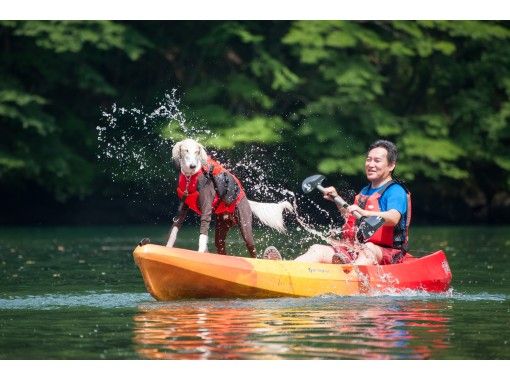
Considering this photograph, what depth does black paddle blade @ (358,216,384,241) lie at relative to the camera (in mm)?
10555

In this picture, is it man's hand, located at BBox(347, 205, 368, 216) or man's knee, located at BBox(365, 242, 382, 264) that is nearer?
man's hand, located at BBox(347, 205, 368, 216)

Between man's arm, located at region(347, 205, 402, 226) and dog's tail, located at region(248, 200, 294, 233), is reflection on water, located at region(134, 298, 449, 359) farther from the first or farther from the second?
dog's tail, located at region(248, 200, 294, 233)

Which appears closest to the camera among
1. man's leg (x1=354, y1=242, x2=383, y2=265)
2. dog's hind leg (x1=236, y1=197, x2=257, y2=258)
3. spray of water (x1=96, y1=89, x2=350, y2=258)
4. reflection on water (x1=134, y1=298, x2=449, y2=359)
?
reflection on water (x1=134, y1=298, x2=449, y2=359)

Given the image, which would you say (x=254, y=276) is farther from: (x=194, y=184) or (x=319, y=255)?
(x=194, y=184)

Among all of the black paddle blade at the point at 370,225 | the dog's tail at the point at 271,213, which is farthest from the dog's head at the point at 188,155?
the black paddle blade at the point at 370,225

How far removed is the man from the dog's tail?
2.19ft

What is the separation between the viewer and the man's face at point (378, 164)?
1098 cm

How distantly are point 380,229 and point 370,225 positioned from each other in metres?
0.42

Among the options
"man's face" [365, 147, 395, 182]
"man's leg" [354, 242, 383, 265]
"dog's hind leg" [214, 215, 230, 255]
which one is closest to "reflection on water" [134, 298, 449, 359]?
"man's leg" [354, 242, 383, 265]

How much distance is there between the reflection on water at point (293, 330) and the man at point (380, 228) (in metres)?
0.56

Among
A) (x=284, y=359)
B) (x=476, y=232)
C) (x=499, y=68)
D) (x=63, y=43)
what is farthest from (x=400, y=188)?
(x=499, y=68)

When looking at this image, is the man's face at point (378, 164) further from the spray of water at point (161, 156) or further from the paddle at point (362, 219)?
the spray of water at point (161, 156)

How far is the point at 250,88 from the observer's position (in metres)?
26.5

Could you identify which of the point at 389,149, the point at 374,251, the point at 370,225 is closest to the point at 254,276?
the point at 370,225
